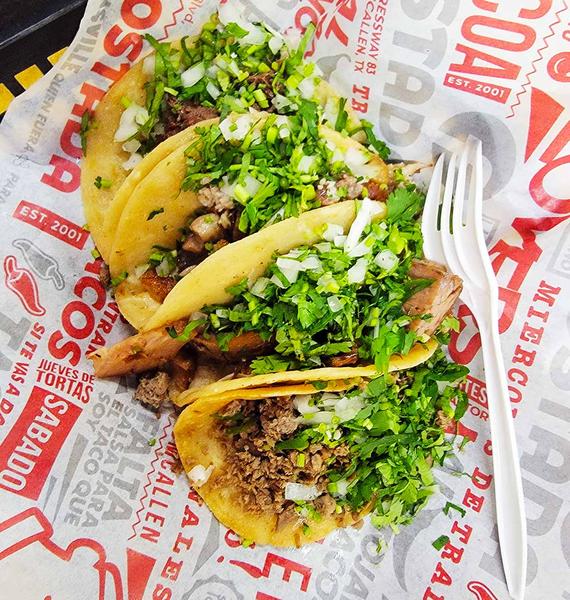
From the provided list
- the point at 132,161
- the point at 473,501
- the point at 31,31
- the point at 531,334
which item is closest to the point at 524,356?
the point at 531,334

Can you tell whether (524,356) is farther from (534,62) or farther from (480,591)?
(534,62)

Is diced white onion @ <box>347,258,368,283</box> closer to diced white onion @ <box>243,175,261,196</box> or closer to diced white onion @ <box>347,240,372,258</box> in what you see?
diced white onion @ <box>347,240,372,258</box>

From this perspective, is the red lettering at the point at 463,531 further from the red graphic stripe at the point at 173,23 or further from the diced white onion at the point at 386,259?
the red graphic stripe at the point at 173,23

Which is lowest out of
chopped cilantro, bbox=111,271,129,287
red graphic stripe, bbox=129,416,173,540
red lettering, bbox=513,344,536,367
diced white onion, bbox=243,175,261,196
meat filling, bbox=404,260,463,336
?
red lettering, bbox=513,344,536,367

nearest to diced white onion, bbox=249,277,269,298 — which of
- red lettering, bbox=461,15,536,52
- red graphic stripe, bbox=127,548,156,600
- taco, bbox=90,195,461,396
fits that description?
taco, bbox=90,195,461,396

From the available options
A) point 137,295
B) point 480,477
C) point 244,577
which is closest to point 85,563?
point 244,577

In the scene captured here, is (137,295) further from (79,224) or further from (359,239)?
(359,239)
